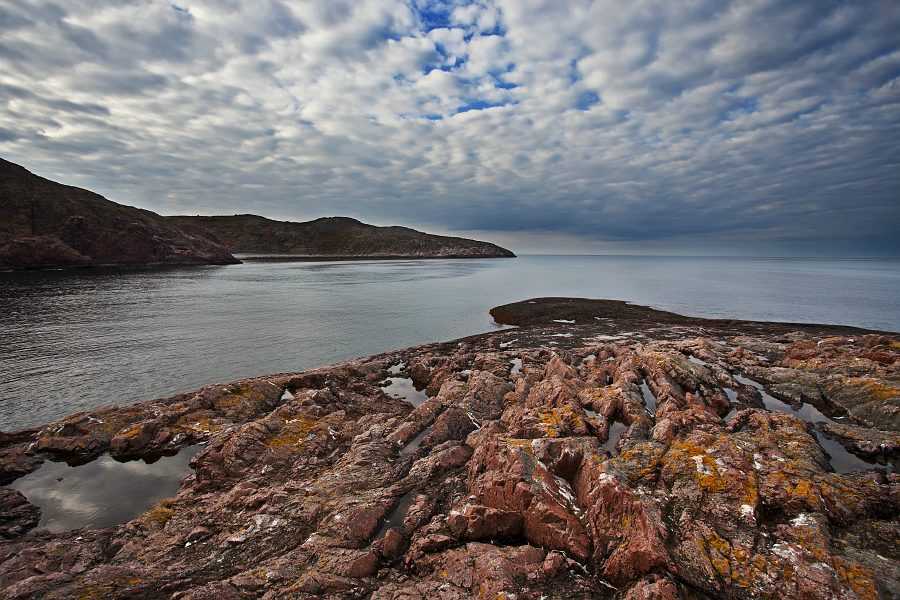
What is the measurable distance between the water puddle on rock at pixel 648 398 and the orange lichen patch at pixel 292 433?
16180mm

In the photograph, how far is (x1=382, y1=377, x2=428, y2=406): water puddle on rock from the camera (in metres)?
24.2

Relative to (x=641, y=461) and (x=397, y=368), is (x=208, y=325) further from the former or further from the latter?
(x=641, y=461)

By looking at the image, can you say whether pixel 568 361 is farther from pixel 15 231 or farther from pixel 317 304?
pixel 15 231

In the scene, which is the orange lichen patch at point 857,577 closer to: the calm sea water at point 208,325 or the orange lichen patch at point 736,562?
the orange lichen patch at point 736,562

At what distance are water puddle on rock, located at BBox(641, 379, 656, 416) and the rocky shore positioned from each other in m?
0.29

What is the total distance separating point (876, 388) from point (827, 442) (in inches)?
252

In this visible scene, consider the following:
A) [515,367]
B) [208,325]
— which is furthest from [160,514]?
[208,325]

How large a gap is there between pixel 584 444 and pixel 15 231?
580 ft

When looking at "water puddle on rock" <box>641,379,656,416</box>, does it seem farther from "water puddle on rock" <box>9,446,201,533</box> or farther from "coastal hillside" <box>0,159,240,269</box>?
"coastal hillside" <box>0,159,240,269</box>

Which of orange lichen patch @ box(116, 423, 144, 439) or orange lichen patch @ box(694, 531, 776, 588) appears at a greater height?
orange lichen patch @ box(694, 531, 776, 588)

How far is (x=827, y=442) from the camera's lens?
15.2m

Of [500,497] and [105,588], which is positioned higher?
[500,497]

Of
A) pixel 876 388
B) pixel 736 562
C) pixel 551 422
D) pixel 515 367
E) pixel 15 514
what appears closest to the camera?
pixel 736 562

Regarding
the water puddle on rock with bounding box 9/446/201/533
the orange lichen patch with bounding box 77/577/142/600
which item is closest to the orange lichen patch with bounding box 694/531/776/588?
the orange lichen patch with bounding box 77/577/142/600
